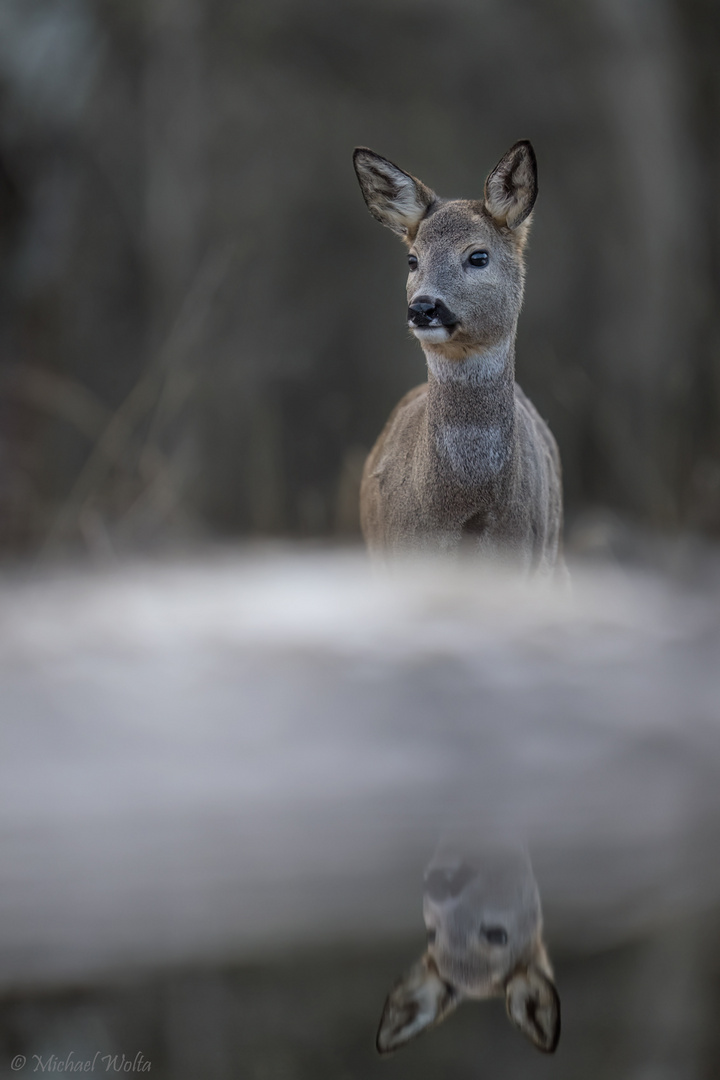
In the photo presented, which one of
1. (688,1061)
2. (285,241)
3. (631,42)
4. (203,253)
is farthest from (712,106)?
(688,1061)

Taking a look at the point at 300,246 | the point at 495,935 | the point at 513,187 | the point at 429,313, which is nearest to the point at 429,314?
the point at 429,313

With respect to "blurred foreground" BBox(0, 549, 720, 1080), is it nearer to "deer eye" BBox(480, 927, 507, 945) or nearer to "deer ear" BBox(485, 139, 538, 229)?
"deer eye" BBox(480, 927, 507, 945)

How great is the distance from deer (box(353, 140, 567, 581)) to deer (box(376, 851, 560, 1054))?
648 mm

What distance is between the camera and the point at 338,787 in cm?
220

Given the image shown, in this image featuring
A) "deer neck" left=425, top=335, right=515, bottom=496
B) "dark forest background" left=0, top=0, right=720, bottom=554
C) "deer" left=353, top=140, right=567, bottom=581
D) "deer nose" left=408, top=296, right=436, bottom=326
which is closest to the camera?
"deer nose" left=408, top=296, right=436, bottom=326

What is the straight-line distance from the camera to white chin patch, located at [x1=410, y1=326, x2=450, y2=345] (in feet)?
5.74

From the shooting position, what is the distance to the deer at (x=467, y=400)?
1.85 metres

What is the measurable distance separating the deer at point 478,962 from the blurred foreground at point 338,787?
0.08ft

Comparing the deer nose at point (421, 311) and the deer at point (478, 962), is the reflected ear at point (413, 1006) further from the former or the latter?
the deer nose at point (421, 311)

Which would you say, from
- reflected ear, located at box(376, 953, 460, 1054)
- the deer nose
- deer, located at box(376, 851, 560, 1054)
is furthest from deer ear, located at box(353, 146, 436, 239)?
reflected ear, located at box(376, 953, 460, 1054)

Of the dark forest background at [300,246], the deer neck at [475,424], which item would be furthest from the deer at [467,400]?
the dark forest background at [300,246]

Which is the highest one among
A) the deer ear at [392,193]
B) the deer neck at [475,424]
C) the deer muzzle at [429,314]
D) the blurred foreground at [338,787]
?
the deer ear at [392,193]

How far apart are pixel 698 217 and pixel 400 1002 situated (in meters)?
3.59

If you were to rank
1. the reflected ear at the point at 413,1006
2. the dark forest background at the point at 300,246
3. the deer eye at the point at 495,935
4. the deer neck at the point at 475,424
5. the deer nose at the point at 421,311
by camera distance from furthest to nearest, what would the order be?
the dark forest background at the point at 300,246, the deer neck at the point at 475,424, the deer nose at the point at 421,311, the deer eye at the point at 495,935, the reflected ear at the point at 413,1006
